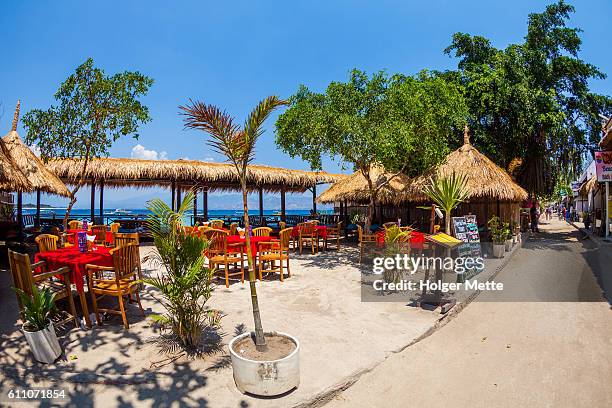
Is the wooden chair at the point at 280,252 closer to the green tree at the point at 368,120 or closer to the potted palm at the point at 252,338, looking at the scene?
the green tree at the point at 368,120

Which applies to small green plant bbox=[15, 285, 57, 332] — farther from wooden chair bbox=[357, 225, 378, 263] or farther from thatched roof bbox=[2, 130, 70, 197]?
thatched roof bbox=[2, 130, 70, 197]

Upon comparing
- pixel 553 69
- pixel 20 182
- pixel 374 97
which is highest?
pixel 553 69

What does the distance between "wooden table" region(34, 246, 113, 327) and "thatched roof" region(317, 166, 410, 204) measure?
855 centimetres

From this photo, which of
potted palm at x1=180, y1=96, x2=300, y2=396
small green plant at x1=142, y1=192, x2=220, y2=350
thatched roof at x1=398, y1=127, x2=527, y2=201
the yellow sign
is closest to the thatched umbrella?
small green plant at x1=142, y1=192, x2=220, y2=350

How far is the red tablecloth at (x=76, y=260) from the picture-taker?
424 centimetres

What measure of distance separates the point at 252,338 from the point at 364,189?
1039cm

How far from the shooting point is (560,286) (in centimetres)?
697

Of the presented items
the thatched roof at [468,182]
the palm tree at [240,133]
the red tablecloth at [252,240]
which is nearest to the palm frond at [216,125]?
the palm tree at [240,133]

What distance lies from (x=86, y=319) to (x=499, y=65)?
639 inches

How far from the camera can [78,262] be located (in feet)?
13.9

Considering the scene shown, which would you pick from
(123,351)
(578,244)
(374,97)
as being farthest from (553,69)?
(123,351)

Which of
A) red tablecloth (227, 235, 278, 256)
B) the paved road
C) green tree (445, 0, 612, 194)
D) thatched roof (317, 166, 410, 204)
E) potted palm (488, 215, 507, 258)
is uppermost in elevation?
green tree (445, 0, 612, 194)

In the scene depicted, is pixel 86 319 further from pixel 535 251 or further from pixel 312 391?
pixel 535 251

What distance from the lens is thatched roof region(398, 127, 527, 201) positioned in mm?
10828
